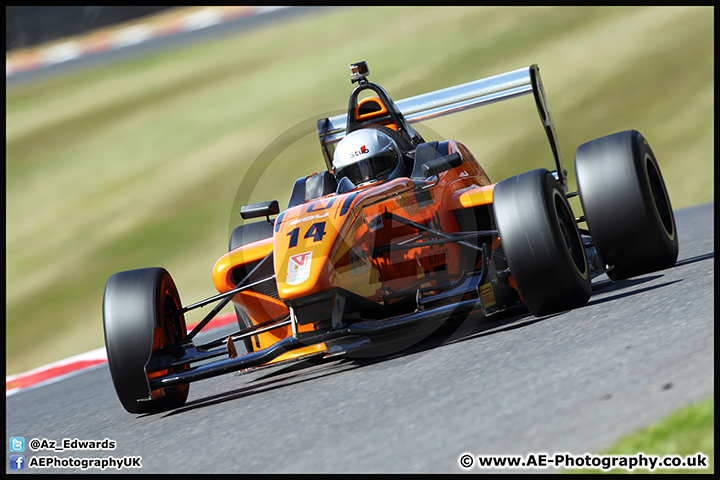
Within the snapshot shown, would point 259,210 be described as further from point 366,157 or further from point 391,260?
point 391,260

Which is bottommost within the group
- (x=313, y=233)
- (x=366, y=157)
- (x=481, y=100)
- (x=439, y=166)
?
(x=313, y=233)

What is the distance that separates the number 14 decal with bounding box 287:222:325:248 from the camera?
17.2 ft

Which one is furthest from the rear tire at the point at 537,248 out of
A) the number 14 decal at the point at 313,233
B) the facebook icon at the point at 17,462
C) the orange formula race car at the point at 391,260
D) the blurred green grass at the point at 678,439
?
the facebook icon at the point at 17,462

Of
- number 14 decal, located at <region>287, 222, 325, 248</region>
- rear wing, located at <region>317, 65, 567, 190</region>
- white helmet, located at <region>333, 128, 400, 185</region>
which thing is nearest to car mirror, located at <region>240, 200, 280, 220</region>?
white helmet, located at <region>333, 128, 400, 185</region>

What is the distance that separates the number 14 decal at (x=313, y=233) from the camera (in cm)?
523

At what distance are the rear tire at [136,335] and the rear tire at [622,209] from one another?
2.88m

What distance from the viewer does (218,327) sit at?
9656 millimetres

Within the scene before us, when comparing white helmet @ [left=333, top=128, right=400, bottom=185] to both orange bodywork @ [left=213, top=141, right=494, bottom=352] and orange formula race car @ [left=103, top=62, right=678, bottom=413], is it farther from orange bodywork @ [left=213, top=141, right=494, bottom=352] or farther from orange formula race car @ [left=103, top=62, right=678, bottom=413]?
orange bodywork @ [left=213, top=141, right=494, bottom=352]

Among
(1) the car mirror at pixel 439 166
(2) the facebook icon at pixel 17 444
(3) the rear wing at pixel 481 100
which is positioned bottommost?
(2) the facebook icon at pixel 17 444

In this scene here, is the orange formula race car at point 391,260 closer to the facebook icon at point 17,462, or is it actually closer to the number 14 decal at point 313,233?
the number 14 decal at point 313,233

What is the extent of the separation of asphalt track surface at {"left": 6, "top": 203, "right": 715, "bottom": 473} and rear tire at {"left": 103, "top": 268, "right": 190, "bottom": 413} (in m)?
0.15

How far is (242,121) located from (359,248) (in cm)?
1477

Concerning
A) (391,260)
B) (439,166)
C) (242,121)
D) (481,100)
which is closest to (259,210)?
(391,260)

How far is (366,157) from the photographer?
6.31 m
